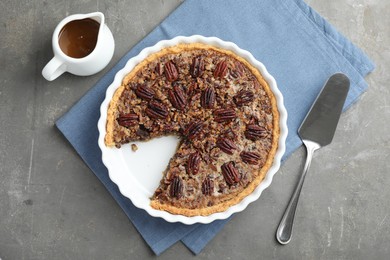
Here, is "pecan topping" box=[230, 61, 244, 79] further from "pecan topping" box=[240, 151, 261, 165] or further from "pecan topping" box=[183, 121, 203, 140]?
"pecan topping" box=[240, 151, 261, 165]

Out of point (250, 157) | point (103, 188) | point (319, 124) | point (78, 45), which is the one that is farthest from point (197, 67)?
point (103, 188)

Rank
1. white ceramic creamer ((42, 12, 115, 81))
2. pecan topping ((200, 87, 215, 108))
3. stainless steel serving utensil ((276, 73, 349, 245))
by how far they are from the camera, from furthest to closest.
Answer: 1. stainless steel serving utensil ((276, 73, 349, 245))
2. pecan topping ((200, 87, 215, 108))
3. white ceramic creamer ((42, 12, 115, 81))

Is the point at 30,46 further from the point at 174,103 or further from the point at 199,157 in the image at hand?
the point at 199,157

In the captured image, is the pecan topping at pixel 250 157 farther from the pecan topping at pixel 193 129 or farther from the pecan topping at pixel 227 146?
the pecan topping at pixel 193 129

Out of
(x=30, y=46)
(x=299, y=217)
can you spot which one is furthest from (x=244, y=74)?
(x=30, y=46)

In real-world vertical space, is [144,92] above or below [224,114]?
below

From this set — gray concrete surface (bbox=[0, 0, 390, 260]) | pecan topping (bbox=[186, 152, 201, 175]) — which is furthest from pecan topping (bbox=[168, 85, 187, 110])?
gray concrete surface (bbox=[0, 0, 390, 260])

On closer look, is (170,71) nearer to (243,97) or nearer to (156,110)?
(156,110)
